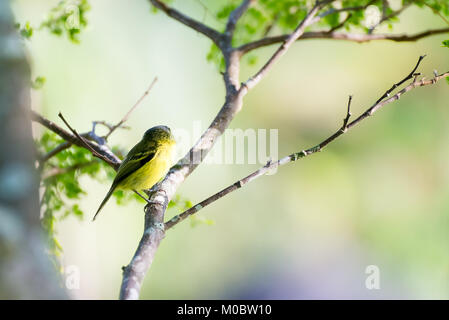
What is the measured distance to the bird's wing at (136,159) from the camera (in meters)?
4.32

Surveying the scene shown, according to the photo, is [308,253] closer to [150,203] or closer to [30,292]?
[150,203]

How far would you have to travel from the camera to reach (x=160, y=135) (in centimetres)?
495

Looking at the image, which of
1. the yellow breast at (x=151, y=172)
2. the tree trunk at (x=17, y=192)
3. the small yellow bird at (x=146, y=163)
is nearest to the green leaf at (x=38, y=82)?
the small yellow bird at (x=146, y=163)

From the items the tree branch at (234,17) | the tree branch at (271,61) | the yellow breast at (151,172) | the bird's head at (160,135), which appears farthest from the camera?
the tree branch at (234,17)

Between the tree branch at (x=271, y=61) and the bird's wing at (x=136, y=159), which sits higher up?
the tree branch at (x=271, y=61)

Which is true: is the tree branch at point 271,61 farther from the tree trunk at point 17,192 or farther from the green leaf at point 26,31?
the tree trunk at point 17,192

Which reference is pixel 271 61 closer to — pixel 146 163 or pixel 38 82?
pixel 146 163

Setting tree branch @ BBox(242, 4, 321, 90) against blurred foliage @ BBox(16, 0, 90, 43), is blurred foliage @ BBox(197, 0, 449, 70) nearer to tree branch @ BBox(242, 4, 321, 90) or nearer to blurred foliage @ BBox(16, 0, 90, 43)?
tree branch @ BBox(242, 4, 321, 90)

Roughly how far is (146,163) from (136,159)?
122mm

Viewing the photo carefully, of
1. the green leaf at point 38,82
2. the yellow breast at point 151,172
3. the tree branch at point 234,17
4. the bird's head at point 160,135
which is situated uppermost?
the tree branch at point 234,17

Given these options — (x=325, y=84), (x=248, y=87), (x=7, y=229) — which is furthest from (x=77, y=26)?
(x=325, y=84)

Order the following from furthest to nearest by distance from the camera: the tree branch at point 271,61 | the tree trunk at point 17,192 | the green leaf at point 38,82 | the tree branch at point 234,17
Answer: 1. the tree branch at point 234,17
2. the green leaf at point 38,82
3. the tree branch at point 271,61
4. the tree trunk at point 17,192

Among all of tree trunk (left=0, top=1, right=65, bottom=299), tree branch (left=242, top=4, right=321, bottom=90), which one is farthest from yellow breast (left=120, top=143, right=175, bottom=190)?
tree trunk (left=0, top=1, right=65, bottom=299)

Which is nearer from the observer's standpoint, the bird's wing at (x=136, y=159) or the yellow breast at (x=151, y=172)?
the bird's wing at (x=136, y=159)
